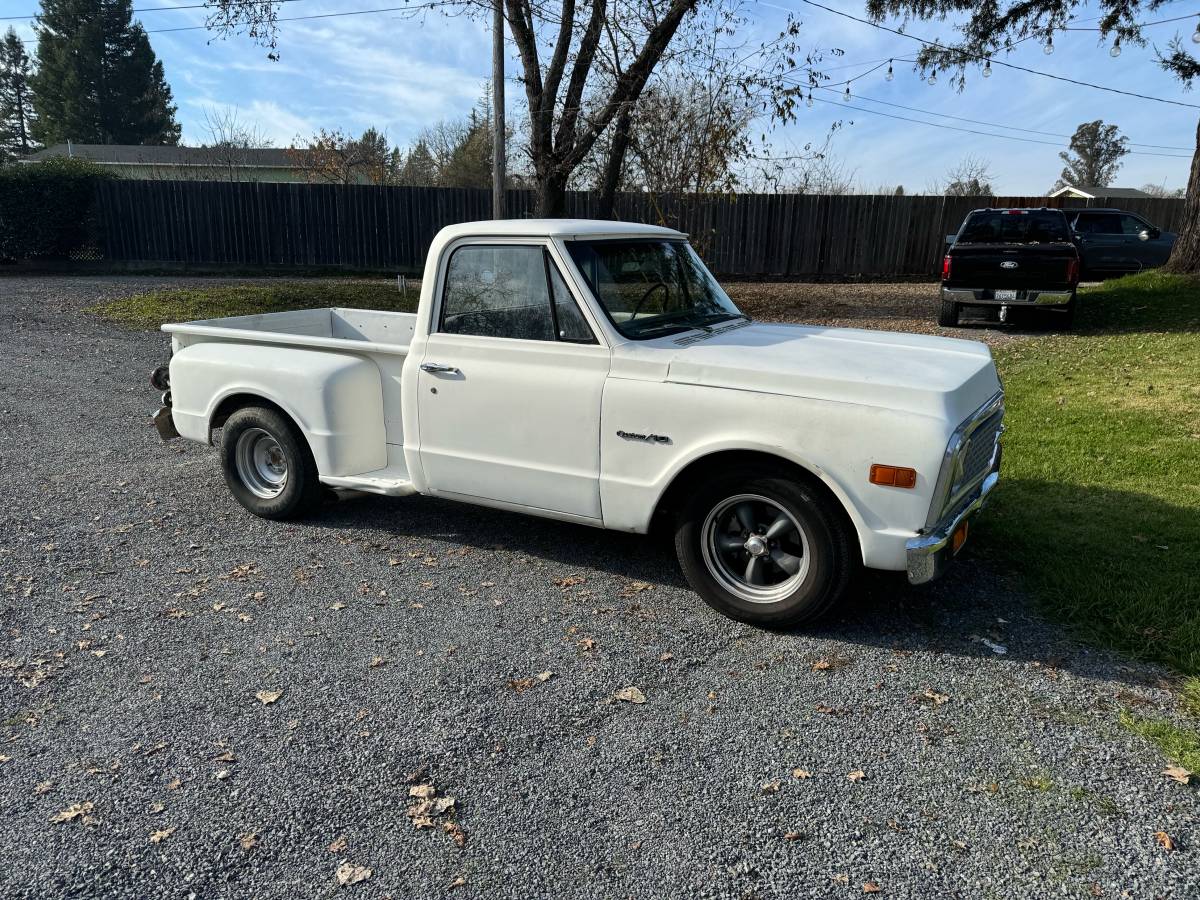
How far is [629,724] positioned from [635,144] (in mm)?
12316

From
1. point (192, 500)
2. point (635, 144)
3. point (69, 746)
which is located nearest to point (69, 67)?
point (635, 144)

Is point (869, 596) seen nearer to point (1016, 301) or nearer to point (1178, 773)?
point (1178, 773)

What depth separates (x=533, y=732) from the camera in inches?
139

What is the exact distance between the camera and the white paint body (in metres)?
3.89

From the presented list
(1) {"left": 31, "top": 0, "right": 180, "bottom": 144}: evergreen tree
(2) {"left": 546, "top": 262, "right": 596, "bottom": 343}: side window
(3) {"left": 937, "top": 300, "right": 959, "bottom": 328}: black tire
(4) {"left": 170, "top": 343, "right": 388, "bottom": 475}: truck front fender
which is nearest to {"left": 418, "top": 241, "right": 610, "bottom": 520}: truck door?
(2) {"left": 546, "top": 262, "right": 596, "bottom": 343}: side window

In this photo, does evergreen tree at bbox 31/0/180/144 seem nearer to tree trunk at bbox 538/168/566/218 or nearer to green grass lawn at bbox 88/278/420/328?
green grass lawn at bbox 88/278/420/328

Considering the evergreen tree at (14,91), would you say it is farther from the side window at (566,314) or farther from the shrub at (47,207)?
the side window at (566,314)

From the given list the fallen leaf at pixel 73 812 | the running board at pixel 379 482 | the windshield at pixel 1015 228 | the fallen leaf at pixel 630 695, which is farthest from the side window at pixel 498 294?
the windshield at pixel 1015 228

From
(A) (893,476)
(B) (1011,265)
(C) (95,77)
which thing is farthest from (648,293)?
(C) (95,77)

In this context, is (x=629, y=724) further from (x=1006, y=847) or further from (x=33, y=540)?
(x=33, y=540)

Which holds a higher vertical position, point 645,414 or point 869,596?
point 645,414

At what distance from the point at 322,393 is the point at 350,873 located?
3172 millimetres

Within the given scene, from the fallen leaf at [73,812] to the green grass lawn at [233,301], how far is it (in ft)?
37.8

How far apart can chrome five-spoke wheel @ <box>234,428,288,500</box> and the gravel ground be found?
0.45m
